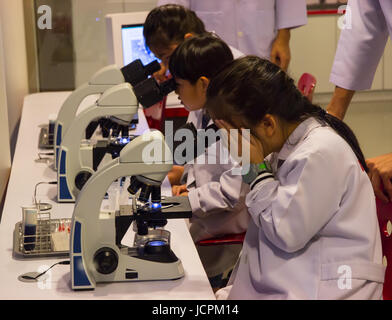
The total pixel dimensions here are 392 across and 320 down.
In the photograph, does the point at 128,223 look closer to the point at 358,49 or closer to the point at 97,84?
the point at 97,84

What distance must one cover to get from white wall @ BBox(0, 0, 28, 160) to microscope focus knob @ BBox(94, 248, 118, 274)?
1.75m

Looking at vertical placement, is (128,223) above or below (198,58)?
below

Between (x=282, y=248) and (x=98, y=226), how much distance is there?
Answer: 0.38 m

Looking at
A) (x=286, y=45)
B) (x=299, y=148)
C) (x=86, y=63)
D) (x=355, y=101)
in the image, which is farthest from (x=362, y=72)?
(x=355, y=101)

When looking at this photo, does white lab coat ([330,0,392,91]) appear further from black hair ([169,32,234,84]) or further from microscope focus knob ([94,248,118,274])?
microscope focus knob ([94,248,118,274])

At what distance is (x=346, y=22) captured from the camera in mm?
2059

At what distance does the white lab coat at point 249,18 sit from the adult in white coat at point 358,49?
145 cm

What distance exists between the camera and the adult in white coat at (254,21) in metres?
3.46

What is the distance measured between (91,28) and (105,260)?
134 inches

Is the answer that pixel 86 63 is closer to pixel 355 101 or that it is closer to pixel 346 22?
pixel 355 101

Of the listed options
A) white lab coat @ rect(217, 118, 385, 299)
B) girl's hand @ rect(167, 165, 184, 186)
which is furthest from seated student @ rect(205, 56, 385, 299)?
girl's hand @ rect(167, 165, 184, 186)

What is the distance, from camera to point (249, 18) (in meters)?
3.48

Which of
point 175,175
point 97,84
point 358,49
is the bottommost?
point 175,175

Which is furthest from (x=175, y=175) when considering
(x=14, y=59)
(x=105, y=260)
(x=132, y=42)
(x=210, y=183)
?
(x=14, y=59)
